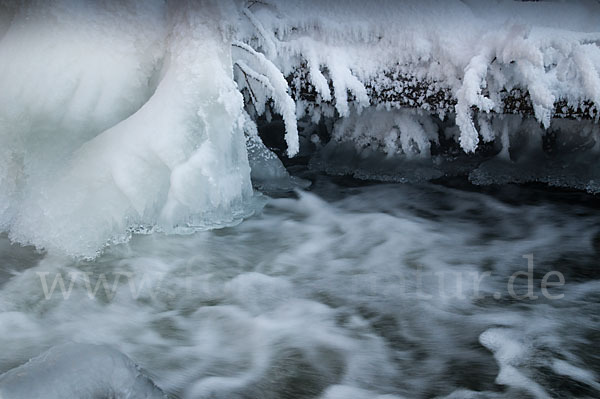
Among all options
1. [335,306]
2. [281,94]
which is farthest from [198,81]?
[335,306]

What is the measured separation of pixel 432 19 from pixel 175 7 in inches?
63.9

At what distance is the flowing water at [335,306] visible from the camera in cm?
231

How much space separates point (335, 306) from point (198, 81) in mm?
1546

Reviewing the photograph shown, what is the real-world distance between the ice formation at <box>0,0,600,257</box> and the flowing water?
0.29 m

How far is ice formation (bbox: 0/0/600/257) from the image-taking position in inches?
127

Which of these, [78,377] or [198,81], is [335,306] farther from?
[198,81]

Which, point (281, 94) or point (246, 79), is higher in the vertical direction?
point (246, 79)

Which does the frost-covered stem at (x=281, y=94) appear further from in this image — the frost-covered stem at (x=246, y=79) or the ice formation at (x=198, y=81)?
the frost-covered stem at (x=246, y=79)

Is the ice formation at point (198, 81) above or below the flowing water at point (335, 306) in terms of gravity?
above

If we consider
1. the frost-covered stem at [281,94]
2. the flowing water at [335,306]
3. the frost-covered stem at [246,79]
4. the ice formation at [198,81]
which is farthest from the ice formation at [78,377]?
the frost-covered stem at [246,79]

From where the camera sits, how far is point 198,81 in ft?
11.1

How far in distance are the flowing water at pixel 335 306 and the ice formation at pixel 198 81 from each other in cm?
29

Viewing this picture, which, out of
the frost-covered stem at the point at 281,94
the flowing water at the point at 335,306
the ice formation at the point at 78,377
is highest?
the frost-covered stem at the point at 281,94

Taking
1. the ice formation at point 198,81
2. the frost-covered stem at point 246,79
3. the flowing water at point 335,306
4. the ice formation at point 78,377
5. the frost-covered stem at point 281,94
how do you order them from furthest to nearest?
the frost-covered stem at point 246,79 → the frost-covered stem at point 281,94 → the ice formation at point 198,81 → the flowing water at point 335,306 → the ice formation at point 78,377
